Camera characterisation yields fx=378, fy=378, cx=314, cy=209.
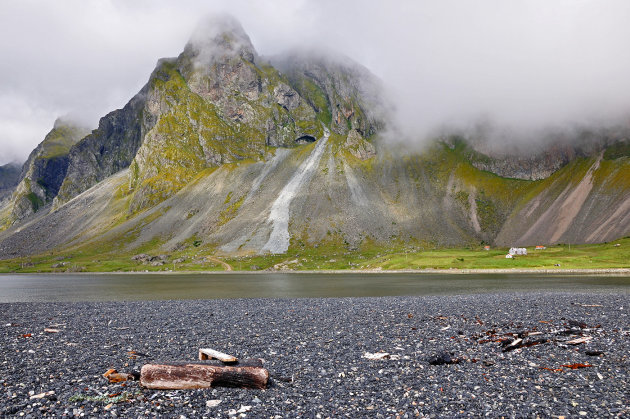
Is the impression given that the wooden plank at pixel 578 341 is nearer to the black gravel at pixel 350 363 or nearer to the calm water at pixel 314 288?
the black gravel at pixel 350 363

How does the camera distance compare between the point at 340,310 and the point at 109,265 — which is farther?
the point at 109,265

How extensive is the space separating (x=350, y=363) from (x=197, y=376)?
690 centimetres

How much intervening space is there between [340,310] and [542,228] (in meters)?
201

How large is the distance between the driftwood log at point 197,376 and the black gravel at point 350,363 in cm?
33

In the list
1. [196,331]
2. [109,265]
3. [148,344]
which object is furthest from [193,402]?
[109,265]

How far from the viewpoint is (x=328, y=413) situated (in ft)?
38.7

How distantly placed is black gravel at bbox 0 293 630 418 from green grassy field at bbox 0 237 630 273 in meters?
109

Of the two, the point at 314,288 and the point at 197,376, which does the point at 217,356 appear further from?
the point at 314,288

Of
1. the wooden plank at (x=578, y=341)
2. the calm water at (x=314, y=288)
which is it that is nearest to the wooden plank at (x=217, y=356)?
the wooden plank at (x=578, y=341)

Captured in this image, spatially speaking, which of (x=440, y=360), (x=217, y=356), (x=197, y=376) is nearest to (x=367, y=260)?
(x=440, y=360)

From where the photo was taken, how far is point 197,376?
43.8 feet

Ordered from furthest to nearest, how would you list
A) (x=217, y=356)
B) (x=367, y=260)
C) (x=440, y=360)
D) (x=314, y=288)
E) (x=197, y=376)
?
(x=367, y=260) → (x=314, y=288) → (x=440, y=360) → (x=217, y=356) → (x=197, y=376)

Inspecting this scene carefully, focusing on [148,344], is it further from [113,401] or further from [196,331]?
[113,401]

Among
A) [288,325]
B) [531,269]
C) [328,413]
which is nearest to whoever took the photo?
[328,413]
